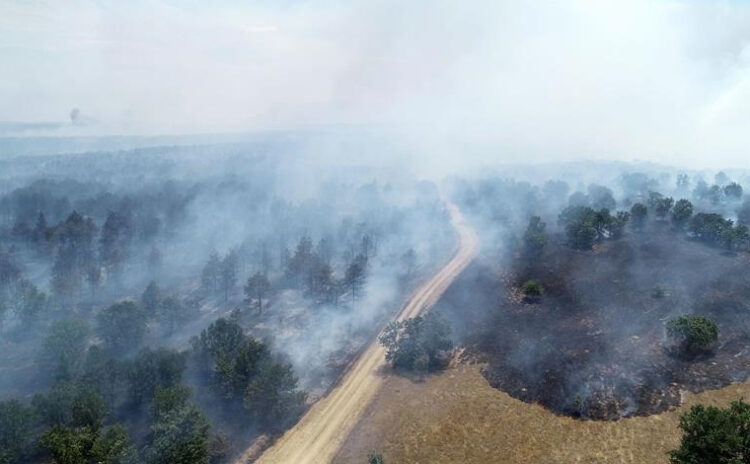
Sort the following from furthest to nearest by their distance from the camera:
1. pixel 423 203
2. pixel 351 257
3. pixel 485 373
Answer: pixel 423 203
pixel 351 257
pixel 485 373

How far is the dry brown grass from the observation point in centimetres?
5319

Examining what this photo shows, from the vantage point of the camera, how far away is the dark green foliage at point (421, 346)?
74.7 meters

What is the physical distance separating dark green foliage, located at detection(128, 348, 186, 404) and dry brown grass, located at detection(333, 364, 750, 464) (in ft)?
88.7

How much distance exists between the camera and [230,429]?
6247 centimetres

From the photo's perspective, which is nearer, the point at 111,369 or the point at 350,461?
the point at 350,461

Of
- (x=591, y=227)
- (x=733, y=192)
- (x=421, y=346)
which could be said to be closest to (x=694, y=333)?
(x=421, y=346)

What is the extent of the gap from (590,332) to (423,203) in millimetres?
118953

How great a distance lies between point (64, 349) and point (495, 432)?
217 feet

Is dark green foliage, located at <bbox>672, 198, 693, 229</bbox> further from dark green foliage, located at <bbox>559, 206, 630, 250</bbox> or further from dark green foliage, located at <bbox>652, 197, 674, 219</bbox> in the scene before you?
dark green foliage, located at <bbox>559, 206, 630, 250</bbox>

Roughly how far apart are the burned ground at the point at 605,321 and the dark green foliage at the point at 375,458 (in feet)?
77.8

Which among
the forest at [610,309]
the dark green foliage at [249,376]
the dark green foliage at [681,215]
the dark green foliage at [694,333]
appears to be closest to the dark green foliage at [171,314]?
the dark green foliage at [249,376]

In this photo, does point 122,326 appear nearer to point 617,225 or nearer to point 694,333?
point 694,333

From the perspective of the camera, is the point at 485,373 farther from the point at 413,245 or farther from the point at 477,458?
the point at 413,245

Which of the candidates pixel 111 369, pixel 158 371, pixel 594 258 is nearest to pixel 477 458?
pixel 158 371
